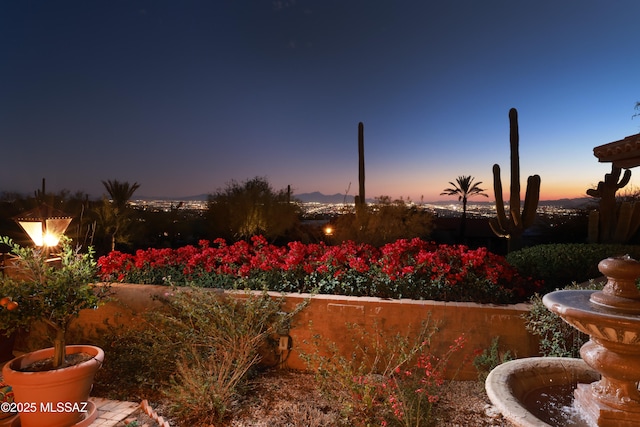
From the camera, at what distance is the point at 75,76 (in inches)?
477

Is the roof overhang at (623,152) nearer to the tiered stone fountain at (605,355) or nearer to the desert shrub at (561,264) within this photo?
the desert shrub at (561,264)

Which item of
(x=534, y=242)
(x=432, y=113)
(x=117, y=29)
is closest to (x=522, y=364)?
(x=117, y=29)

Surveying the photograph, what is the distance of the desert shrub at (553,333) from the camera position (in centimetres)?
376

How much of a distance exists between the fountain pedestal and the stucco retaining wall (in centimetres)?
124

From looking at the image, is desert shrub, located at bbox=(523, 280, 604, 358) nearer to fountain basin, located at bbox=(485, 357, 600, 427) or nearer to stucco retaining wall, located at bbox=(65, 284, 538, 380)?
stucco retaining wall, located at bbox=(65, 284, 538, 380)

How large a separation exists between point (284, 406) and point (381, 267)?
6.81 feet

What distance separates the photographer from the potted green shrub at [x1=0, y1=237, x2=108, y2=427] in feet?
9.88

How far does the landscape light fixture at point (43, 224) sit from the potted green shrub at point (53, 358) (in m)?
1.10

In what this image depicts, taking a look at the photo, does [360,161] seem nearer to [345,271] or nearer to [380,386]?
[345,271]

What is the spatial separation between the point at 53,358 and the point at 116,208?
12.3 metres

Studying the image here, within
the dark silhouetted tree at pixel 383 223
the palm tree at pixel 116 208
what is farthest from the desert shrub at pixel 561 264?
the palm tree at pixel 116 208

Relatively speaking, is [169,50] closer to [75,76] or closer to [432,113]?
[75,76]

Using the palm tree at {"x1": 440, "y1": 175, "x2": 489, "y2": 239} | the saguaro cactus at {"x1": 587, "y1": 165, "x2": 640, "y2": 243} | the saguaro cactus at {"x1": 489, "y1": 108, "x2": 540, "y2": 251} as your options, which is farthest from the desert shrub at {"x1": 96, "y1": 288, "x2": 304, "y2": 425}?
the palm tree at {"x1": 440, "y1": 175, "x2": 489, "y2": 239}

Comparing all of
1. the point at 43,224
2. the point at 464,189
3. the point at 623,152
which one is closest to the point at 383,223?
the point at 623,152
